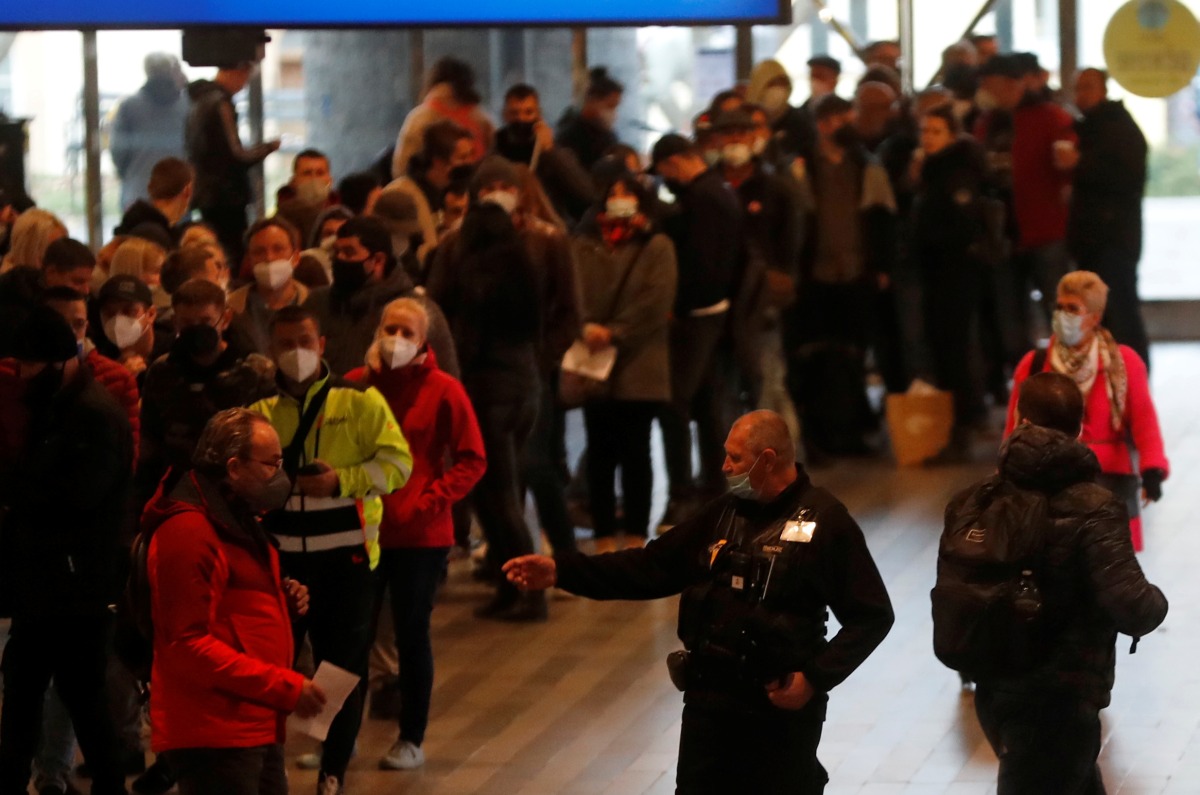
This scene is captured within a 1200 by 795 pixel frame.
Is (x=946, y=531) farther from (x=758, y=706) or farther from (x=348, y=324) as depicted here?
(x=348, y=324)

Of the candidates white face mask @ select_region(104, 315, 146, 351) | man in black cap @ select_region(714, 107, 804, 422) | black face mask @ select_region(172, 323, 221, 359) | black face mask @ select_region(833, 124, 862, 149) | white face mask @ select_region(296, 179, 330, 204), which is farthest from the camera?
black face mask @ select_region(833, 124, 862, 149)

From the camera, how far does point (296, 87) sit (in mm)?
13484

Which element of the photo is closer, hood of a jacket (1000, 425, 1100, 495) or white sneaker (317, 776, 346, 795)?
hood of a jacket (1000, 425, 1100, 495)

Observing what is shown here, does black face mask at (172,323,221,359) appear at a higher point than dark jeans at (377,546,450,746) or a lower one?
higher

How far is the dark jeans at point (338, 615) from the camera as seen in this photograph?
20.9 ft

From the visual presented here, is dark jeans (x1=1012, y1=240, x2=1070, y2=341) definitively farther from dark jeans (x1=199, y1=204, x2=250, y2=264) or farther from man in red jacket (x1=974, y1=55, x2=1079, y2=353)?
dark jeans (x1=199, y1=204, x2=250, y2=264)

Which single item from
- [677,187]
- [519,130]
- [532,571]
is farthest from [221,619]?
[519,130]

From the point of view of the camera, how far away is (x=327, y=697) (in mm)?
5137

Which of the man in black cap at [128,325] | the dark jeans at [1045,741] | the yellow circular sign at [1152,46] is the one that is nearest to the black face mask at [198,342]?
the man in black cap at [128,325]

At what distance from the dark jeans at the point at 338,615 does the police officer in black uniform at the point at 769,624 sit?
1.57m

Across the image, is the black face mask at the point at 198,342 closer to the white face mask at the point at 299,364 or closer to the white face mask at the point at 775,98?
the white face mask at the point at 299,364

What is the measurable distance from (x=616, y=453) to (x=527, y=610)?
109 centimetres

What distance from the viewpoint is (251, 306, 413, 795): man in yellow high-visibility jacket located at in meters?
6.34

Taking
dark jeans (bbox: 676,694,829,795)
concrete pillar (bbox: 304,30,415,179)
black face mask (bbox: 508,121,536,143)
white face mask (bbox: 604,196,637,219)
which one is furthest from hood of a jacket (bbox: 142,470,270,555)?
concrete pillar (bbox: 304,30,415,179)
